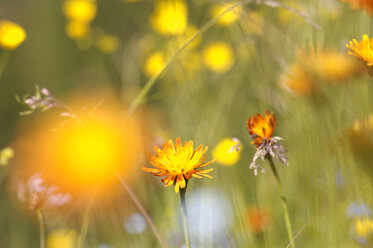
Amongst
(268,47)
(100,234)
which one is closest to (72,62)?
(100,234)

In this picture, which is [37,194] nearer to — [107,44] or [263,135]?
[263,135]

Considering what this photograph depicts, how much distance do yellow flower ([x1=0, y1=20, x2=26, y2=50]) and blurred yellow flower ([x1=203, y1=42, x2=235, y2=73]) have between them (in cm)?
107

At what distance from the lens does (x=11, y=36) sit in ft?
2.92

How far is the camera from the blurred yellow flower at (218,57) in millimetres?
1931

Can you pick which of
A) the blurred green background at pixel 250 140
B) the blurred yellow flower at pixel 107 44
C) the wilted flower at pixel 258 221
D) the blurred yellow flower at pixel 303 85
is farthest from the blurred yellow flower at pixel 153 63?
the blurred yellow flower at pixel 303 85

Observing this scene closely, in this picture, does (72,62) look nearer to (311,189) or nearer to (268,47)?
(268,47)

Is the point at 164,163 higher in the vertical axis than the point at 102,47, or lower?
lower

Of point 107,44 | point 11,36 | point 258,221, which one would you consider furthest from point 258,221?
point 107,44

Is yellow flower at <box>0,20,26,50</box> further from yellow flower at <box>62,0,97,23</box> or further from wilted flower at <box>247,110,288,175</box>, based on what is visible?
yellow flower at <box>62,0,97,23</box>

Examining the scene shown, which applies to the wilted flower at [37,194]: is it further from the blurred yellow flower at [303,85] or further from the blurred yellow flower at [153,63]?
the blurred yellow flower at [153,63]

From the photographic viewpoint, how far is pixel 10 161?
81 centimetres

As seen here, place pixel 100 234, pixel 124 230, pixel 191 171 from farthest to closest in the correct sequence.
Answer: pixel 100 234 → pixel 124 230 → pixel 191 171

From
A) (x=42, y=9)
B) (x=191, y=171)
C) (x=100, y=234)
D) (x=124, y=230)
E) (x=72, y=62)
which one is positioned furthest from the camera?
(x=42, y=9)

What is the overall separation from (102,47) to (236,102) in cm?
52
